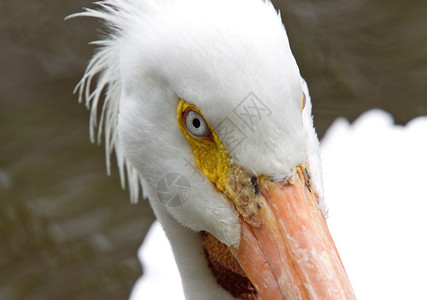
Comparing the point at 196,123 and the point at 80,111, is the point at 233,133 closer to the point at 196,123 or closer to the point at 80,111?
the point at 196,123

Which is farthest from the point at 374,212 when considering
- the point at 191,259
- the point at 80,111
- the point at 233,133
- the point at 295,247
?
the point at 80,111

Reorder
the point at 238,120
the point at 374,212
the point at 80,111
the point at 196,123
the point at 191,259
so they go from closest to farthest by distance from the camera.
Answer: the point at 238,120 → the point at 196,123 → the point at 191,259 → the point at 374,212 → the point at 80,111

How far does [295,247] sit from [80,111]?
313cm

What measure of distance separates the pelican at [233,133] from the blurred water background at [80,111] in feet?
7.20

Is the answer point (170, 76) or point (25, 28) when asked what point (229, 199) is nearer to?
point (170, 76)

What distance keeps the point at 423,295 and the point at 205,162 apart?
5.37ft

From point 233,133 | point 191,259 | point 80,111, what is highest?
point 233,133

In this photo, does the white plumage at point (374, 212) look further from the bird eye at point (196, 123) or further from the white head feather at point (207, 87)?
the bird eye at point (196, 123)

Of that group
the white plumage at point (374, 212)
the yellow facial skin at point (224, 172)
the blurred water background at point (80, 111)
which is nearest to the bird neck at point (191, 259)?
the yellow facial skin at point (224, 172)

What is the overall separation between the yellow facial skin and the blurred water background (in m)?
2.29

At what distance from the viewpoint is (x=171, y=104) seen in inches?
87.3

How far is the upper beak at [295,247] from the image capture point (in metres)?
2.05

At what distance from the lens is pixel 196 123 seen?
2166 mm

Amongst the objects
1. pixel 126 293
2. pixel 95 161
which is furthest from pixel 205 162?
pixel 95 161
